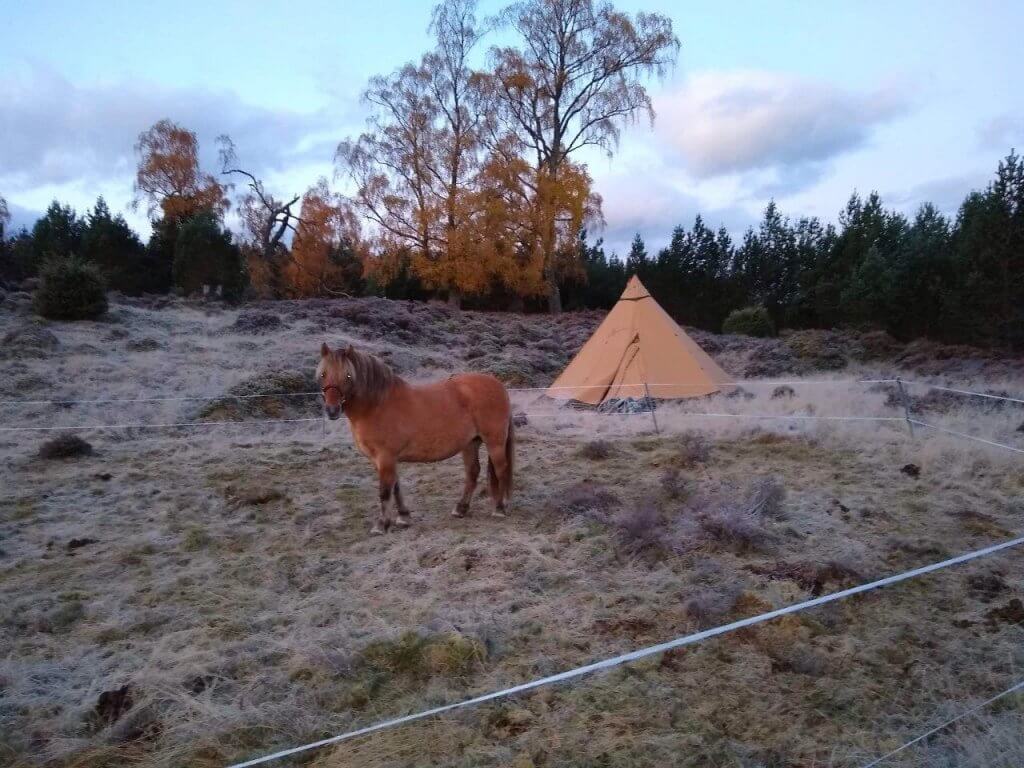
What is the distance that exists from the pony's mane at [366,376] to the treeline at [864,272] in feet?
58.7

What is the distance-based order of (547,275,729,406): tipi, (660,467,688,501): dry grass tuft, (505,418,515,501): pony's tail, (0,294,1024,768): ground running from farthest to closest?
(547,275,729,406): tipi
(660,467,688,501): dry grass tuft
(505,418,515,501): pony's tail
(0,294,1024,768): ground

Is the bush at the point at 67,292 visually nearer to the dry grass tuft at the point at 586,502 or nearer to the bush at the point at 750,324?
the dry grass tuft at the point at 586,502

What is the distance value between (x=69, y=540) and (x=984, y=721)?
5.85m

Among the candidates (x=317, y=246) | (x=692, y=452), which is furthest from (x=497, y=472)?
(x=317, y=246)

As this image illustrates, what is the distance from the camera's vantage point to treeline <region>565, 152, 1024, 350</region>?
17.8m

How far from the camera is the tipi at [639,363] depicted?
1180 cm

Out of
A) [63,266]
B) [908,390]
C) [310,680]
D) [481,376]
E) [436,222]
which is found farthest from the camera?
[436,222]

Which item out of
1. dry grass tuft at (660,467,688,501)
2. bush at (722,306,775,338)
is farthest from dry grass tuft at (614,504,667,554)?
bush at (722,306,775,338)

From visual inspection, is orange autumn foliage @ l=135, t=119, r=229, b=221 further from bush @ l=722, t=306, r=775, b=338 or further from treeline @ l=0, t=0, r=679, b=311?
bush @ l=722, t=306, r=775, b=338

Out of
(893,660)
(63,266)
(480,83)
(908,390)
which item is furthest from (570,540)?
(480,83)

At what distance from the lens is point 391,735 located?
2738 mm

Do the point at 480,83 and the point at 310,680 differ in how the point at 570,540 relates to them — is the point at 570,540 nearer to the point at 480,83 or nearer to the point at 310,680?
the point at 310,680

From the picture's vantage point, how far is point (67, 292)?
1581 centimetres

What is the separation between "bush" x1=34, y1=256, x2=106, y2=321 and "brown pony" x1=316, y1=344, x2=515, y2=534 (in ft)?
45.9
